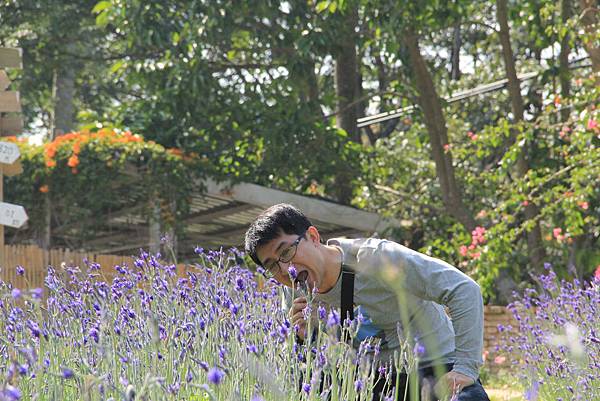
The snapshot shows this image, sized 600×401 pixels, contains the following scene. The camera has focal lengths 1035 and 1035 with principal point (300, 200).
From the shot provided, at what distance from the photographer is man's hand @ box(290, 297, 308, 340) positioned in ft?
11.2

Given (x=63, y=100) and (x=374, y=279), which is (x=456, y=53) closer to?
(x=63, y=100)

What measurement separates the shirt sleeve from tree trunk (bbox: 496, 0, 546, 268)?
848cm

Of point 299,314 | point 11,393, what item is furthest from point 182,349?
point 11,393

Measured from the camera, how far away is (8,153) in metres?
6.42

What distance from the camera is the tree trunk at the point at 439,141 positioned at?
40.4 feet

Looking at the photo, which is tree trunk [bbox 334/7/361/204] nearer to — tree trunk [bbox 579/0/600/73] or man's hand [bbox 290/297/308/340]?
tree trunk [bbox 579/0/600/73]

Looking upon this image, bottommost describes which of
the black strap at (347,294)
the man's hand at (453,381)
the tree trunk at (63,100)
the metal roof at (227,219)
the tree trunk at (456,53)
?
the man's hand at (453,381)

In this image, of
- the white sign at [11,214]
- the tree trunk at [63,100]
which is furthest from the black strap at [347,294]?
the tree trunk at [63,100]

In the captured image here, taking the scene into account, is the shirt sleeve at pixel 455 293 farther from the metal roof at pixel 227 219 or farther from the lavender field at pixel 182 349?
the metal roof at pixel 227 219

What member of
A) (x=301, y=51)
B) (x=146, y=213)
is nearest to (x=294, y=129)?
(x=301, y=51)

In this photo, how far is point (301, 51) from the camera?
36.4 ft

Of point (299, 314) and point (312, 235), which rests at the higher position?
point (312, 235)

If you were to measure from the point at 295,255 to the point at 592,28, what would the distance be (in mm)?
7133

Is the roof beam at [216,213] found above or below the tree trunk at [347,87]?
below
